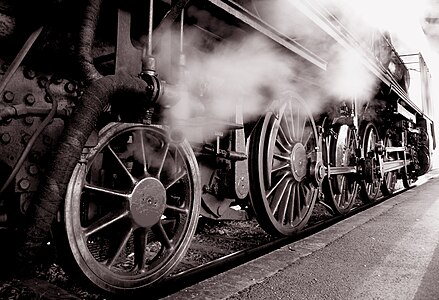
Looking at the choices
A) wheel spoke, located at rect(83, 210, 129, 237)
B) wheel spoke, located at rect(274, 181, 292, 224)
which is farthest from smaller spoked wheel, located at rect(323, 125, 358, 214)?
wheel spoke, located at rect(83, 210, 129, 237)

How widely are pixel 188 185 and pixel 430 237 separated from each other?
2039 mm

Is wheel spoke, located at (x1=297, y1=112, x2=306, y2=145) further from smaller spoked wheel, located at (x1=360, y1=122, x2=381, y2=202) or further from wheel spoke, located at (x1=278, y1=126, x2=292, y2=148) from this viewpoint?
smaller spoked wheel, located at (x1=360, y1=122, x2=381, y2=202)

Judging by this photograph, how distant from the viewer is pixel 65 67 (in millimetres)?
1965

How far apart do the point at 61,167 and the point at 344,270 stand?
159 centimetres

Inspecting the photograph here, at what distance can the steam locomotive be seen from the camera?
158 centimetres

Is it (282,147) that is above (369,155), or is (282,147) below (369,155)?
above

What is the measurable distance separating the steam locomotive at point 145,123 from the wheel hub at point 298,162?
0.01m

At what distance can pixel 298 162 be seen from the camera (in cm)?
341

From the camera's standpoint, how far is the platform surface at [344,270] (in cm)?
171

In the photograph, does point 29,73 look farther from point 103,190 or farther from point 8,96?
point 103,190

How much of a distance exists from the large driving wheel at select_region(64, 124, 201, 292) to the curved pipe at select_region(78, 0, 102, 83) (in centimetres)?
27

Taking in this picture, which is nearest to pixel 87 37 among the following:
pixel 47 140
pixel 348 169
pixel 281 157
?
pixel 47 140

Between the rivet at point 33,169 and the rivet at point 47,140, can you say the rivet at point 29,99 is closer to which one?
the rivet at point 47,140

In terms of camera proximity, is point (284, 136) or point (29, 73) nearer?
point (29, 73)
